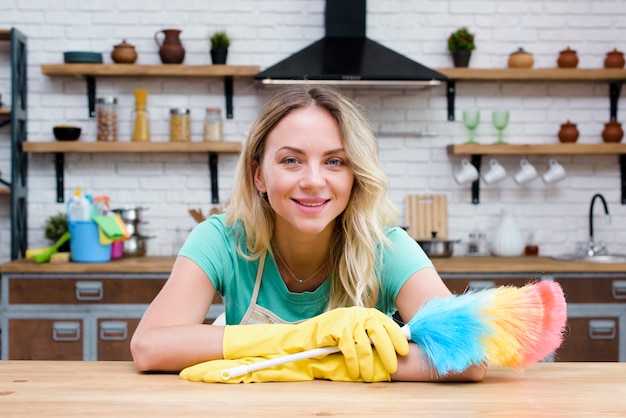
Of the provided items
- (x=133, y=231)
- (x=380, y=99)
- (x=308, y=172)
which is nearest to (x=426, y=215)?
(x=380, y=99)

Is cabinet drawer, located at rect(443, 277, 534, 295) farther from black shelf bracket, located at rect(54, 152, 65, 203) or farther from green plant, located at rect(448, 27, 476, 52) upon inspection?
black shelf bracket, located at rect(54, 152, 65, 203)

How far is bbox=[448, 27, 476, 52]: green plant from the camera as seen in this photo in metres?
4.31

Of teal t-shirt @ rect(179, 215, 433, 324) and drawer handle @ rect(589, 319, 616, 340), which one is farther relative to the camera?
drawer handle @ rect(589, 319, 616, 340)

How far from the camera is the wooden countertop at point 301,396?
116cm

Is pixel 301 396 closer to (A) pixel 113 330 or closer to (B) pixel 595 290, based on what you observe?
(A) pixel 113 330

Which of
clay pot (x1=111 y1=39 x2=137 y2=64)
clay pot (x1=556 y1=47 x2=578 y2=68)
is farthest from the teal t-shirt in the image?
clay pot (x1=556 y1=47 x2=578 y2=68)

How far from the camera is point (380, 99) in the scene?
4.43 m

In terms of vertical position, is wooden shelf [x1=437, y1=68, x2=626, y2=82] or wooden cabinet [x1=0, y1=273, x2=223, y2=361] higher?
wooden shelf [x1=437, y1=68, x2=626, y2=82]

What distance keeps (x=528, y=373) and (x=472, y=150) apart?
2921 mm

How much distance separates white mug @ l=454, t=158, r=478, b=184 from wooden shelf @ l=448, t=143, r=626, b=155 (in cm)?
12

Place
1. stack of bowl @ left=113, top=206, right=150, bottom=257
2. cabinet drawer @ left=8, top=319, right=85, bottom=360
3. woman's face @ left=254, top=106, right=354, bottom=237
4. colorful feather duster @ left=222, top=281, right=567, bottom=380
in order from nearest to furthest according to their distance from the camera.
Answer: colorful feather duster @ left=222, top=281, right=567, bottom=380, woman's face @ left=254, top=106, right=354, bottom=237, cabinet drawer @ left=8, top=319, right=85, bottom=360, stack of bowl @ left=113, top=206, right=150, bottom=257

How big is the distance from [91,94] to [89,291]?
3.99 ft

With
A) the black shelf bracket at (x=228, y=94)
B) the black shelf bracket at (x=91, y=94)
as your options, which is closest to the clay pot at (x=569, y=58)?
the black shelf bracket at (x=228, y=94)

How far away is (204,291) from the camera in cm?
178
